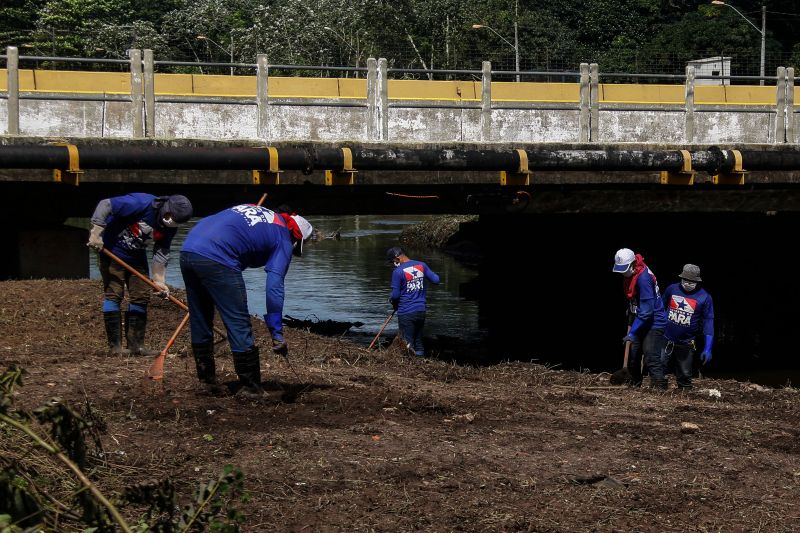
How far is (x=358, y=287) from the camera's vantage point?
28234 millimetres

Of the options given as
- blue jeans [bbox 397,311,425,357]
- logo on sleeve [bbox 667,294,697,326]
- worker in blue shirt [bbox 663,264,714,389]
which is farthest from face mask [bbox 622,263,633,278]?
blue jeans [bbox 397,311,425,357]

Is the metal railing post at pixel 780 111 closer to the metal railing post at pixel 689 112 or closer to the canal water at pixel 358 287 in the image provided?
the metal railing post at pixel 689 112

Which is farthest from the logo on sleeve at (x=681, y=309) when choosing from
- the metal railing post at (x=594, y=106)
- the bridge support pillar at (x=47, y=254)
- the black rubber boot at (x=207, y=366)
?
the bridge support pillar at (x=47, y=254)

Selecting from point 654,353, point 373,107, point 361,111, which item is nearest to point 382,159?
point 373,107

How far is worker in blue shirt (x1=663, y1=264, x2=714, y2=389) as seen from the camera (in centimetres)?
1184

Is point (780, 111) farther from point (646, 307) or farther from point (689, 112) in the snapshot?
point (646, 307)

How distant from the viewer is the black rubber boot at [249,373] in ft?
26.6

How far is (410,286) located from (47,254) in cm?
569

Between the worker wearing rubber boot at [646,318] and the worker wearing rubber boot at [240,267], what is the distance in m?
4.60

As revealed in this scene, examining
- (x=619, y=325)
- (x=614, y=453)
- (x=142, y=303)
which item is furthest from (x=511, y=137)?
(x=614, y=453)

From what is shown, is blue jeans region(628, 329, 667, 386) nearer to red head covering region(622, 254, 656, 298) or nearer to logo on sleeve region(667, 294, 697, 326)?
logo on sleeve region(667, 294, 697, 326)

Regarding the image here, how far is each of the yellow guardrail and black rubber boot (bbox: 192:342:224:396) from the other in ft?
33.1

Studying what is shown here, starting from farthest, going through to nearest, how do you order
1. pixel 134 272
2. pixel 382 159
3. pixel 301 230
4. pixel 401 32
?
pixel 401 32 → pixel 382 159 → pixel 134 272 → pixel 301 230

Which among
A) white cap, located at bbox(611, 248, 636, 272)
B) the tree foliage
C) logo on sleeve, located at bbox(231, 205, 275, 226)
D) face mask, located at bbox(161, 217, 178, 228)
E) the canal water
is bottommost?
the canal water
